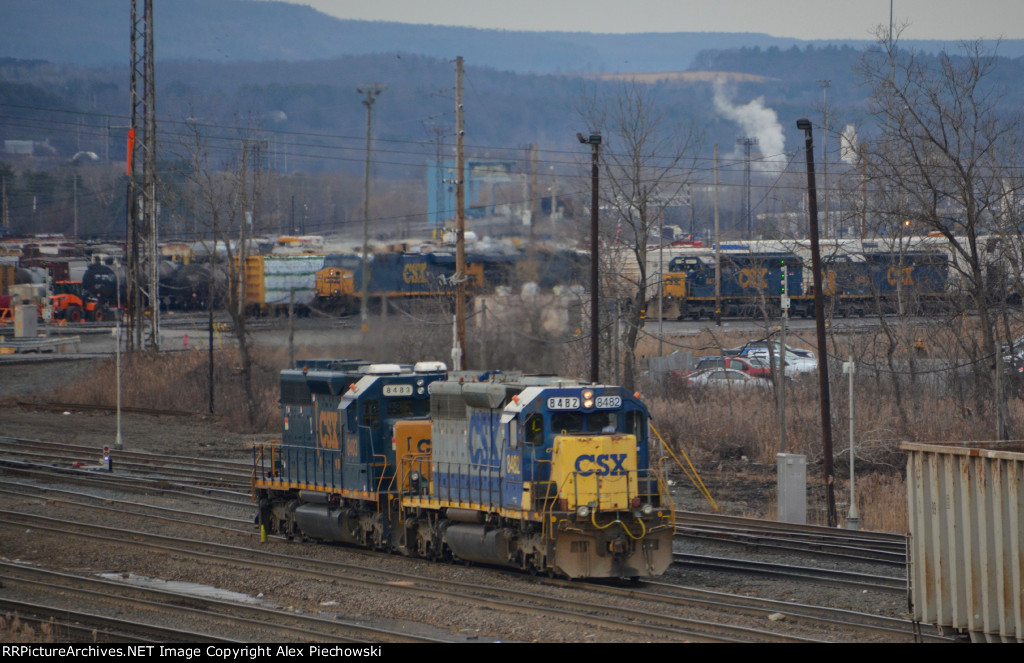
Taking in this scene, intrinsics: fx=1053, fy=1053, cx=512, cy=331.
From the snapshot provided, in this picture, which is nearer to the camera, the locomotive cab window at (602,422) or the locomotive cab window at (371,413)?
the locomotive cab window at (602,422)

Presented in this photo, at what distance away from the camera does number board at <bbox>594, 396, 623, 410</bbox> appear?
14.9m

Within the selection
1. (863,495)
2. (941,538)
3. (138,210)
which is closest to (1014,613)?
(941,538)

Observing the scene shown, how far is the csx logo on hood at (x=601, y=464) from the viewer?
14492mm

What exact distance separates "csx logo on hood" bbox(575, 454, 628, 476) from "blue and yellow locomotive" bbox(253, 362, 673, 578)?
0.01 m

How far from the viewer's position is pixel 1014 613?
10148 millimetres

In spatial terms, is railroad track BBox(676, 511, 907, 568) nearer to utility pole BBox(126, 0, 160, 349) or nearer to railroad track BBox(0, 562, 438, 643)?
railroad track BBox(0, 562, 438, 643)

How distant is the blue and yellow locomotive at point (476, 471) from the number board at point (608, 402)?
0.02 metres

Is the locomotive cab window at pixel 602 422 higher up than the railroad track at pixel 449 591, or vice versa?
the locomotive cab window at pixel 602 422

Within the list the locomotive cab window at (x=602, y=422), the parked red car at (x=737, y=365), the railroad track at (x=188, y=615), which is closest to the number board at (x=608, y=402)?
the locomotive cab window at (x=602, y=422)

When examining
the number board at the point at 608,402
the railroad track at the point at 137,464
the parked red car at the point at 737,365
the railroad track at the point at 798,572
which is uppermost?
the parked red car at the point at 737,365

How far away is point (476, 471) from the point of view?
15797 millimetres

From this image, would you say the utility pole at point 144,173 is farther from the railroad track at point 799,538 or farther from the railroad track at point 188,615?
the railroad track at point 799,538

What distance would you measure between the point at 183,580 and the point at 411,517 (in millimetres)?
3612

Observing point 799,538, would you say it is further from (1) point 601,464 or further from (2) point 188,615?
(2) point 188,615
